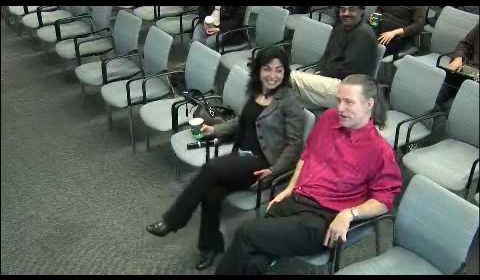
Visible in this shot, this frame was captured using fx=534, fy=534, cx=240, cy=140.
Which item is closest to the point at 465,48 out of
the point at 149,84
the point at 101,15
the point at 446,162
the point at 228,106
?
the point at 446,162

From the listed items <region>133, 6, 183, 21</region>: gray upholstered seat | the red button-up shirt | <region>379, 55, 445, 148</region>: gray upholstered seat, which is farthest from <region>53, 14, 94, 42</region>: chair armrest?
the red button-up shirt

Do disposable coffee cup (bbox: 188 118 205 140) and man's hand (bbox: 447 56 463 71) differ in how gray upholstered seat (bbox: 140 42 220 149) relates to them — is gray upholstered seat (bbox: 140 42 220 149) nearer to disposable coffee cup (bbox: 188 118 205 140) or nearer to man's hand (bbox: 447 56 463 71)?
disposable coffee cup (bbox: 188 118 205 140)

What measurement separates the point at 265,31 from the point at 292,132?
192cm

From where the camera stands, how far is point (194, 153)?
3.25m

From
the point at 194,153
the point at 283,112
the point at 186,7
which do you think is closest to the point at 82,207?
the point at 194,153

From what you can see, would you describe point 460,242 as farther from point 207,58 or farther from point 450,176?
point 207,58

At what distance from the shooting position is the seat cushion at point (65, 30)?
516 cm

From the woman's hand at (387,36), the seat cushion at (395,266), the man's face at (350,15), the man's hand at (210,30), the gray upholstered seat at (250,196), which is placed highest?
the man's face at (350,15)

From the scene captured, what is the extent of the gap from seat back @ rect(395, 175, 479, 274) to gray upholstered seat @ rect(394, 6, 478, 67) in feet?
6.29

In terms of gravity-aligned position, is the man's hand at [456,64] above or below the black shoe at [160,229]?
above

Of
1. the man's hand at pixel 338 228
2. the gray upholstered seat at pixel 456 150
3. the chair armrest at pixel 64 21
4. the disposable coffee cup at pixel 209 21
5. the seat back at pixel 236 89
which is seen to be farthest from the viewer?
the chair armrest at pixel 64 21

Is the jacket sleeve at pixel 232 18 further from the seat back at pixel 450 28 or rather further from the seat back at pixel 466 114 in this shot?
the seat back at pixel 466 114

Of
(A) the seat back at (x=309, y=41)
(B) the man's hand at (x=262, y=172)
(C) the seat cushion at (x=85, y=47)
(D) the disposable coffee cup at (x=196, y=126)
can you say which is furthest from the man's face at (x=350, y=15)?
(C) the seat cushion at (x=85, y=47)

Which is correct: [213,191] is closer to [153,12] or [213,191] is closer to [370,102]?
[370,102]
